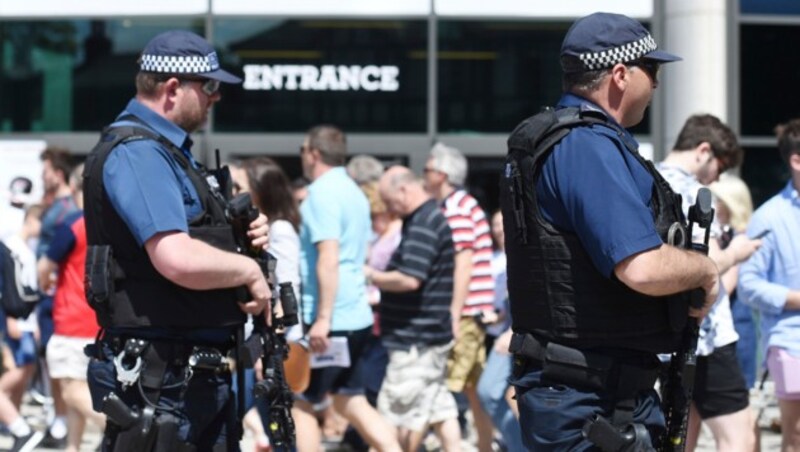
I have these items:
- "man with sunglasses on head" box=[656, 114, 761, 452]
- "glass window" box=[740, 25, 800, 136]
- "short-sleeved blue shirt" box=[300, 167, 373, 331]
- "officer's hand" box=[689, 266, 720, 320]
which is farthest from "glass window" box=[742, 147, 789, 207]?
"officer's hand" box=[689, 266, 720, 320]

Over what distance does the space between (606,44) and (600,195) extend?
464mm

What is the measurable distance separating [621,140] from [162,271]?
1.52m

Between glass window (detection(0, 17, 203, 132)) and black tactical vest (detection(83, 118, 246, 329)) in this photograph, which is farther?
glass window (detection(0, 17, 203, 132))

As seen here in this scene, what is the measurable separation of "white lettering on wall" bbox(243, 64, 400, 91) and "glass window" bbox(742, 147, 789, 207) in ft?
11.2

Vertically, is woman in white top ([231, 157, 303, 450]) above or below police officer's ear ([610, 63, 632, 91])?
below

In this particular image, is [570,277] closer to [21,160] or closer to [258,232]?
[258,232]

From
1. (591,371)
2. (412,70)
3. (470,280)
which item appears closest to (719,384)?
(470,280)

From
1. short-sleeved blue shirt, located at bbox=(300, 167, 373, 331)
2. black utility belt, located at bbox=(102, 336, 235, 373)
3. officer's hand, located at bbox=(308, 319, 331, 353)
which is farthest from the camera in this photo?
short-sleeved blue shirt, located at bbox=(300, 167, 373, 331)

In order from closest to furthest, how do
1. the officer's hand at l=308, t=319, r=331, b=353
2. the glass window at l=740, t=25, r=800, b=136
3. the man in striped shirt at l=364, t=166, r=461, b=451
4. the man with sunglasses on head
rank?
the man with sunglasses on head → the officer's hand at l=308, t=319, r=331, b=353 → the man in striped shirt at l=364, t=166, r=461, b=451 → the glass window at l=740, t=25, r=800, b=136

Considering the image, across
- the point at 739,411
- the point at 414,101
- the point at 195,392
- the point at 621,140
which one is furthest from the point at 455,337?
the point at 414,101

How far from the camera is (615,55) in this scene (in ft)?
13.3

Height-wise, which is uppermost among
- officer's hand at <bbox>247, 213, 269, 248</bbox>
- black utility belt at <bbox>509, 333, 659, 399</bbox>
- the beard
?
the beard

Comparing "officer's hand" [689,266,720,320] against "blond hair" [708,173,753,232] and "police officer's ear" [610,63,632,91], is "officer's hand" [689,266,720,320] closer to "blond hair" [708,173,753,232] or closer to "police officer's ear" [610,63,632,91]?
"police officer's ear" [610,63,632,91]

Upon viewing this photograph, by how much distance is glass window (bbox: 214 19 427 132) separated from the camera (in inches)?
530
